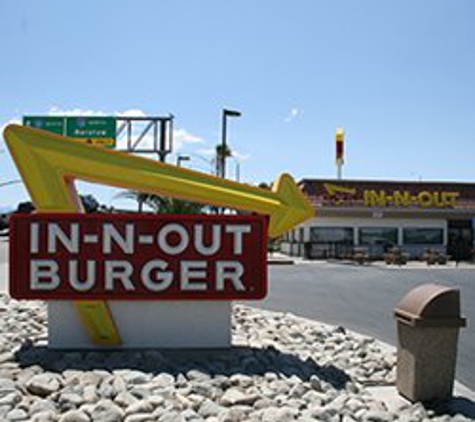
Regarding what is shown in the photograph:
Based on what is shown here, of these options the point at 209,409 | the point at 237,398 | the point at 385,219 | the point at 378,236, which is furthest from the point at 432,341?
the point at 385,219

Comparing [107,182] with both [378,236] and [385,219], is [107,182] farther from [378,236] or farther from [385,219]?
[385,219]

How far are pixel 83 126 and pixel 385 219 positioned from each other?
18.5m

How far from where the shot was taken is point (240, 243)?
757cm

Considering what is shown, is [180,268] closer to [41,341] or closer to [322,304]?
[41,341]

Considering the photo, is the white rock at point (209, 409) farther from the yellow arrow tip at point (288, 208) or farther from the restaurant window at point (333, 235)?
the restaurant window at point (333, 235)

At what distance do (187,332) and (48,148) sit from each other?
2.88m

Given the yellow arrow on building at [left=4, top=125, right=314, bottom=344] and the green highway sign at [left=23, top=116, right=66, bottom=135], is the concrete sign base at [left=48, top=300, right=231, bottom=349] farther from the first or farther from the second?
the green highway sign at [left=23, top=116, right=66, bottom=135]

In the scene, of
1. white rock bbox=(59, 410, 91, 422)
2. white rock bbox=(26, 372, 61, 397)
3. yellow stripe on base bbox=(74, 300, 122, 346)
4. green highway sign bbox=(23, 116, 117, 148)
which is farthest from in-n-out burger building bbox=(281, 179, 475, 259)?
white rock bbox=(59, 410, 91, 422)

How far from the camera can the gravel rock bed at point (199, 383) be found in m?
5.52

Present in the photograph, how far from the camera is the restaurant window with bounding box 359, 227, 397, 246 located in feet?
121

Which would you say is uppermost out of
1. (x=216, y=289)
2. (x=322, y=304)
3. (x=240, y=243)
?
(x=240, y=243)

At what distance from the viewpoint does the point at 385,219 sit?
37.0 metres

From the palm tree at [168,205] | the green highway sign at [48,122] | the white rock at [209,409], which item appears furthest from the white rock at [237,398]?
the green highway sign at [48,122]

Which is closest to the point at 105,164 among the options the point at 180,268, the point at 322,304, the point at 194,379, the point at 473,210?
the point at 180,268
